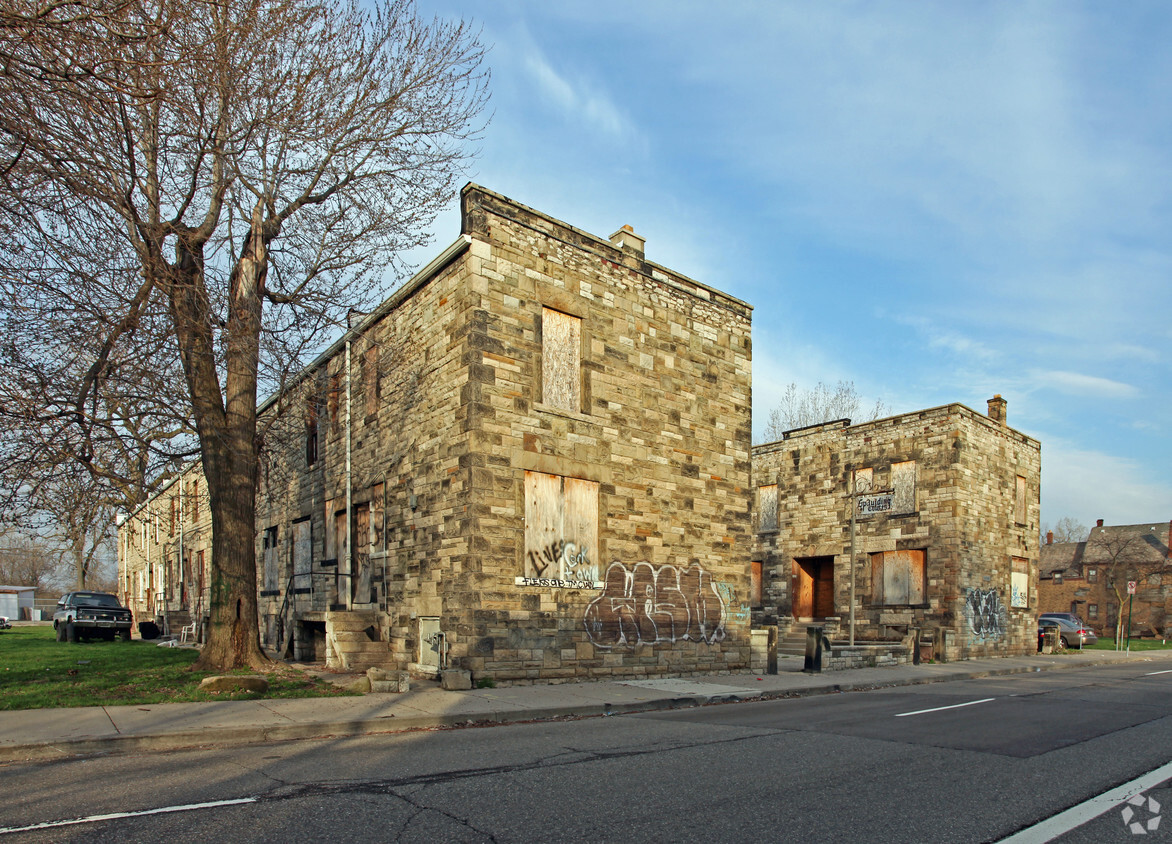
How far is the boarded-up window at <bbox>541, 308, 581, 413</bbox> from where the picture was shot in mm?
14633

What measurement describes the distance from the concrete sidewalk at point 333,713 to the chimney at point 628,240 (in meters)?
8.58

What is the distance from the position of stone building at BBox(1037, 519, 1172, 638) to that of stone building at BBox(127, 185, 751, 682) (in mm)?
40394

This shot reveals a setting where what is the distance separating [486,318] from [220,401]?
479cm

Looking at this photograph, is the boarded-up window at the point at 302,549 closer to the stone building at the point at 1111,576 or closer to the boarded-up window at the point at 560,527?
the boarded-up window at the point at 560,527

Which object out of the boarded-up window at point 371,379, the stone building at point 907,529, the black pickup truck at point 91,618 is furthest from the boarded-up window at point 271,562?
the stone building at point 907,529

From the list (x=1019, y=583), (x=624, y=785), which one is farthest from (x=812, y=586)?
(x=624, y=785)

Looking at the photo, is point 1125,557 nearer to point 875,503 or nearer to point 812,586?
point 812,586

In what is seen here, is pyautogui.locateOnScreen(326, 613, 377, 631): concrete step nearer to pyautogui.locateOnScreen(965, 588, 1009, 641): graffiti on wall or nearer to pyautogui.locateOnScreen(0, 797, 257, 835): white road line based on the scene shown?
pyautogui.locateOnScreen(0, 797, 257, 835): white road line

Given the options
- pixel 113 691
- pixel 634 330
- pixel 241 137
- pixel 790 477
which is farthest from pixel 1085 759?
pixel 790 477

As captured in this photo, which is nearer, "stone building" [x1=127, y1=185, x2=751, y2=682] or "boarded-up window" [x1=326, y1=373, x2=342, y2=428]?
"stone building" [x1=127, y1=185, x2=751, y2=682]

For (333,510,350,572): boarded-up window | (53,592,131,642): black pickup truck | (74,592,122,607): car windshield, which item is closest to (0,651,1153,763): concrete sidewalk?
(333,510,350,572): boarded-up window

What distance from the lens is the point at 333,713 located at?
9820 millimetres

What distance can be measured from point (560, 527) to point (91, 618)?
20335 millimetres

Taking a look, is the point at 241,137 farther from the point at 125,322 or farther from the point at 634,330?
the point at 634,330
